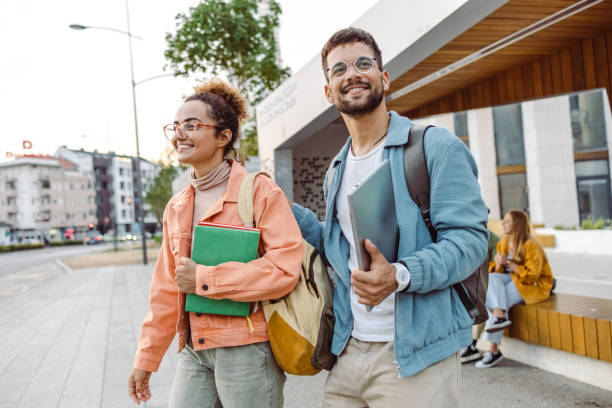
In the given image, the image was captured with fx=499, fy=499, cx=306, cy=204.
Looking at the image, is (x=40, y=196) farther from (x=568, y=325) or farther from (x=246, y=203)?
(x=246, y=203)

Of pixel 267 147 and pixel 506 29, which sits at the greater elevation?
pixel 506 29

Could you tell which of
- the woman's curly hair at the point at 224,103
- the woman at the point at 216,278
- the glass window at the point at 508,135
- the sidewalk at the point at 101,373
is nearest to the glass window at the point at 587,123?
the glass window at the point at 508,135

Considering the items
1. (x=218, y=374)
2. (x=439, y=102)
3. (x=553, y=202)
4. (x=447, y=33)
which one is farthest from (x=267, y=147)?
(x=553, y=202)

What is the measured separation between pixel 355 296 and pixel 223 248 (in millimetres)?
506

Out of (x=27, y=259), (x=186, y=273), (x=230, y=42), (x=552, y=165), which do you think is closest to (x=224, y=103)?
(x=186, y=273)

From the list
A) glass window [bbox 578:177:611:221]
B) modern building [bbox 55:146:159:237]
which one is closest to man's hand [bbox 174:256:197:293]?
glass window [bbox 578:177:611:221]

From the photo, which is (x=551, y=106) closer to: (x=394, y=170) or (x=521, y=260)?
(x=521, y=260)

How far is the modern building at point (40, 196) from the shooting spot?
3477 inches

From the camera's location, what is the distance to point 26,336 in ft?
27.4

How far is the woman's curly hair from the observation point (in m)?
2.15

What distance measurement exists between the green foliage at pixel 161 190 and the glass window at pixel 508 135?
81.1ft

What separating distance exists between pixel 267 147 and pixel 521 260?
189 inches

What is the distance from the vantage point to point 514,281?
5148 mm

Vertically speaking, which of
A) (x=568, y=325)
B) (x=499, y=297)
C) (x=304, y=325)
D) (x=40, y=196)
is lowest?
(x=568, y=325)
